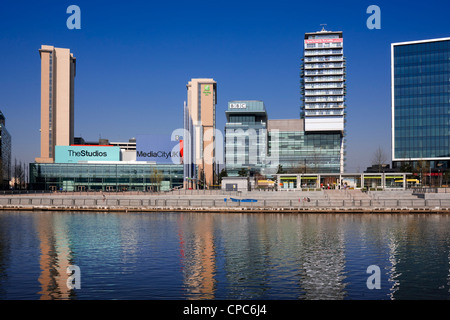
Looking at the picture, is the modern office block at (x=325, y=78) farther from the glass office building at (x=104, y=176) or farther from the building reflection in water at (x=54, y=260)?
the building reflection in water at (x=54, y=260)

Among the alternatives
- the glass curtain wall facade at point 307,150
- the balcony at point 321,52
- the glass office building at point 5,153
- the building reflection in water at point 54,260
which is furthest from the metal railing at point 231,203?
the balcony at point 321,52

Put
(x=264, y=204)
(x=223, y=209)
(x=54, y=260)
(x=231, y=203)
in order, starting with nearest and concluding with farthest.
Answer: (x=54, y=260)
(x=223, y=209)
(x=264, y=204)
(x=231, y=203)

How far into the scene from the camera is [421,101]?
158 meters

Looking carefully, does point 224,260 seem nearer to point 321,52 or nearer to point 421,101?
point 421,101

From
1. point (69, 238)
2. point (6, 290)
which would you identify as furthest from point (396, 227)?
point (6, 290)

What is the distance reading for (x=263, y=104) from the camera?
7810 inches

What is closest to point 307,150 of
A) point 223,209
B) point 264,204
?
point 264,204

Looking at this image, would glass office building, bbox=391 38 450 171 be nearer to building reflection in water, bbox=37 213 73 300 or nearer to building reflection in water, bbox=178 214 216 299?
building reflection in water, bbox=178 214 216 299

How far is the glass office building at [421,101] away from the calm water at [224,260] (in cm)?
10838

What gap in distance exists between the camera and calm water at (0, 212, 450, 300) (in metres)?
26.1

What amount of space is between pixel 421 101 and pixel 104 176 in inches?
4539

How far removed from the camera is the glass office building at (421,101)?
6152 inches

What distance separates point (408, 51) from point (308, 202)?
103 metres
